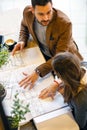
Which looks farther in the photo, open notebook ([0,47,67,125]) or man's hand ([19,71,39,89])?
man's hand ([19,71,39,89])

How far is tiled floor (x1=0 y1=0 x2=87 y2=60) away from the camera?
9.78 ft

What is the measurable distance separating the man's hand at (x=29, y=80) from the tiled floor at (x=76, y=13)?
50.2 inches

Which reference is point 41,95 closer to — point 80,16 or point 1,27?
point 1,27

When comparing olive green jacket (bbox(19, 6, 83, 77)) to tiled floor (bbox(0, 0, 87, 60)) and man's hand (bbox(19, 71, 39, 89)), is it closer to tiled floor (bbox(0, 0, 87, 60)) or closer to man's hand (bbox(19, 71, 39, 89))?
man's hand (bbox(19, 71, 39, 89))

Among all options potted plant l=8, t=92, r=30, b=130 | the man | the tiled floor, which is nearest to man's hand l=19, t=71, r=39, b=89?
the man

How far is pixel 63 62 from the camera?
1.33 metres

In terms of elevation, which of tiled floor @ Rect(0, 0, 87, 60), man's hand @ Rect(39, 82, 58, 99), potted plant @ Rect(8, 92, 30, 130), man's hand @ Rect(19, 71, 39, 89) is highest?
potted plant @ Rect(8, 92, 30, 130)

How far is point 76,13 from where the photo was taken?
330 cm

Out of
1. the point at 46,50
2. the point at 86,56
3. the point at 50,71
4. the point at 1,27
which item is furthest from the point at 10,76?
the point at 86,56

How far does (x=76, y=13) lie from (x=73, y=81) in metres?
2.10

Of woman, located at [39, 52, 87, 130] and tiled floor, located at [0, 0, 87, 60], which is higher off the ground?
woman, located at [39, 52, 87, 130]

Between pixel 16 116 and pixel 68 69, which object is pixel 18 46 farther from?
pixel 16 116

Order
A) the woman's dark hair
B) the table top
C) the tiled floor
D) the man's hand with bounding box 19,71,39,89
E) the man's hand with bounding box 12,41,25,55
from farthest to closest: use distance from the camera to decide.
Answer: the tiled floor → the man's hand with bounding box 12,41,25,55 → the man's hand with bounding box 19,71,39,89 → the table top → the woman's dark hair

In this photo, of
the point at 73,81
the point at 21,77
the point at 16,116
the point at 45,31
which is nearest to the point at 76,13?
the point at 45,31
